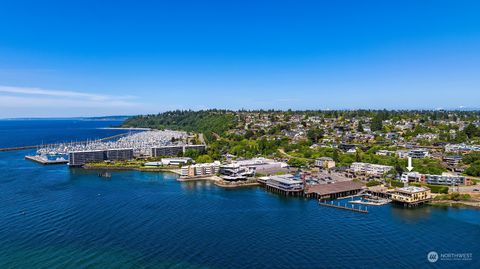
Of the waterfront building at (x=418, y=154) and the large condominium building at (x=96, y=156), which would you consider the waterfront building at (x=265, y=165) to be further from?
the large condominium building at (x=96, y=156)

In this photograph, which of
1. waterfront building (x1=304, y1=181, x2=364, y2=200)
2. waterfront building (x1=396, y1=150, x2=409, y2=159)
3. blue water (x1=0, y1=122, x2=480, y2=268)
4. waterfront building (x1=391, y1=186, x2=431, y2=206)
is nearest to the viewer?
blue water (x1=0, y1=122, x2=480, y2=268)

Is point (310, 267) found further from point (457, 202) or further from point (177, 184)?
point (177, 184)

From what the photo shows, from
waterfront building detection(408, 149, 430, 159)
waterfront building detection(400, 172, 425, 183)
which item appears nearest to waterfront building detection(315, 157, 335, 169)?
waterfront building detection(400, 172, 425, 183)

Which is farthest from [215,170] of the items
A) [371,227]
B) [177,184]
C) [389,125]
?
[389,125]

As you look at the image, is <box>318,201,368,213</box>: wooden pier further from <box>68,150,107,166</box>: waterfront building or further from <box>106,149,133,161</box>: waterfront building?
<box>68,150,107,166</box>: waterfront building

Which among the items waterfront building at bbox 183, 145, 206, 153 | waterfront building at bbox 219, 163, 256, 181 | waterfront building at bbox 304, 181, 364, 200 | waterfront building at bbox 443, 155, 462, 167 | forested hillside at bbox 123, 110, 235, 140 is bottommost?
waterfront building at bbox 304, 181, 364, 200

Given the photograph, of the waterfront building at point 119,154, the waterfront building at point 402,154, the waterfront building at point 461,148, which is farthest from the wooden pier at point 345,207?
the waterfront building at point 119,154

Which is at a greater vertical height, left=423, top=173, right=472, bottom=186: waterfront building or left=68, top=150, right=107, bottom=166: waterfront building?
left=68, top=150, right=107, bottom=166: waterfront building
